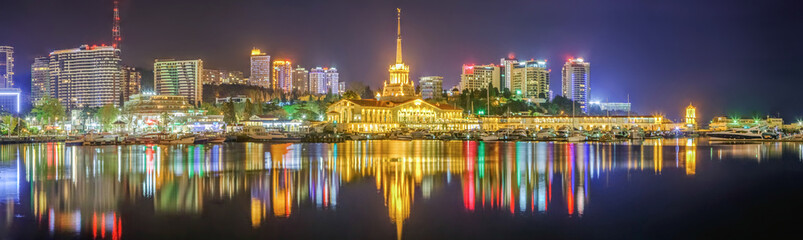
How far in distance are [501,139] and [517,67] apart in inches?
4680

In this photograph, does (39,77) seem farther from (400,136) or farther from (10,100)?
(400,136)

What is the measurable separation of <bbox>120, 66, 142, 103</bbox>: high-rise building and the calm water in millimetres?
136725

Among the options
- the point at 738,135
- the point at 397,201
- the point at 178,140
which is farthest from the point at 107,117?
the point at 397,201

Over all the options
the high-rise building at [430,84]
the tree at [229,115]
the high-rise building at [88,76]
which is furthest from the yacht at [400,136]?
the high-rise building at [88,76]

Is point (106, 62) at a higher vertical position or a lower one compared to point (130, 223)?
higher

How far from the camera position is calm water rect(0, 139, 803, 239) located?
1495cm

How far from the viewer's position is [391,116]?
99812mm

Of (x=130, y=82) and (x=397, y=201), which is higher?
(x=130, y=82)

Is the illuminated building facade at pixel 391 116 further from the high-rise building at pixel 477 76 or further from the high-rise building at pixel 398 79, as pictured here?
the high-rise building at pixel 477 76

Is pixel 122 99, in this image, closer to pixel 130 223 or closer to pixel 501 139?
pixel 501 139

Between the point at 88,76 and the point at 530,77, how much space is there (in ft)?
359

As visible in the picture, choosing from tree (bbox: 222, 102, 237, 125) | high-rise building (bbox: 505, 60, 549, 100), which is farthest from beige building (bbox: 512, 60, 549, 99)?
tree (bbox: 222, 102, 237, 125)

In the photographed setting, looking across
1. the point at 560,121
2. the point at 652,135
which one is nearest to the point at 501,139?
the point at 652,135

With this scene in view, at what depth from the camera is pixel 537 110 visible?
480 ft
